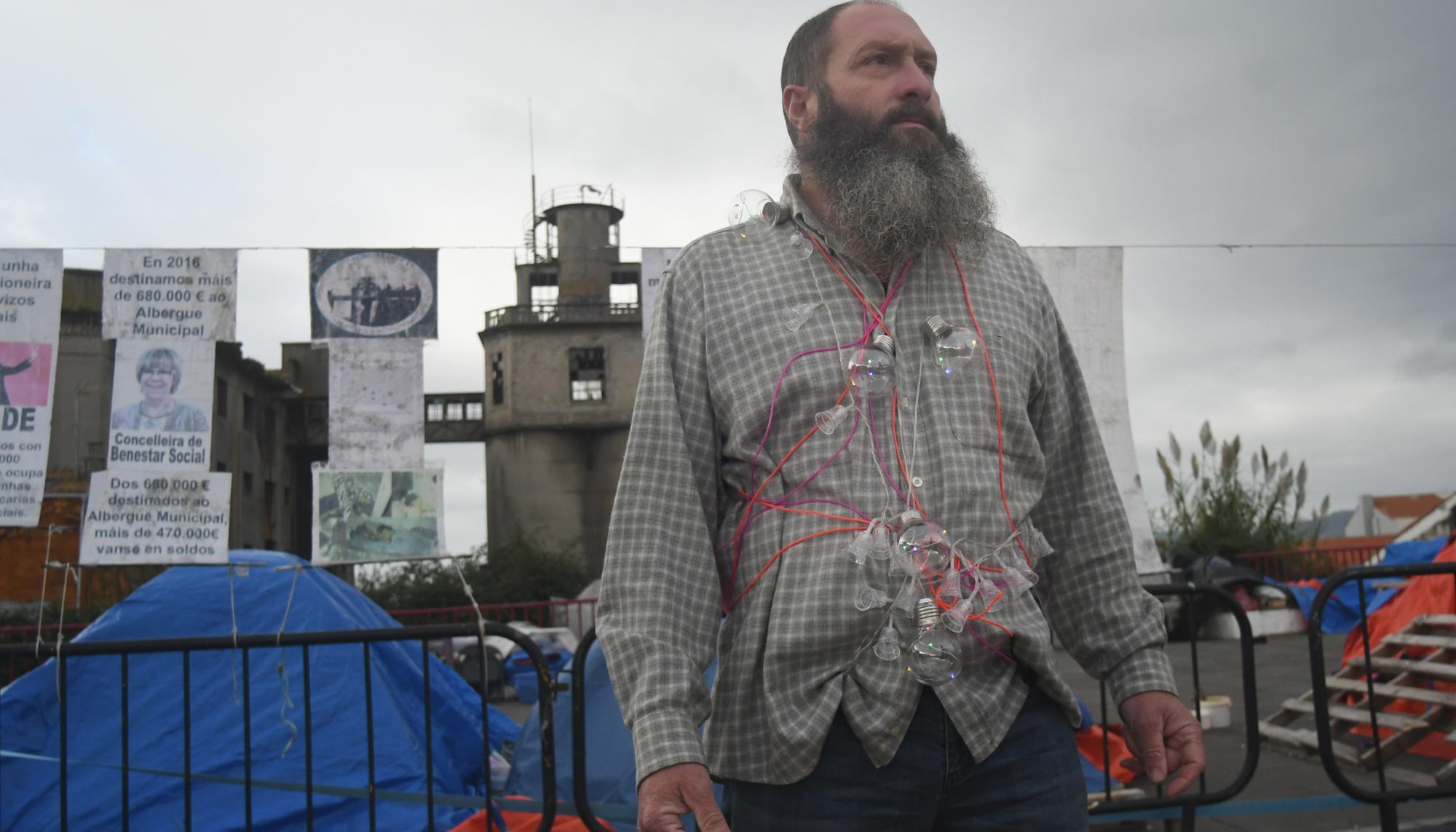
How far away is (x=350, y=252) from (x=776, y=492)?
5.42 m

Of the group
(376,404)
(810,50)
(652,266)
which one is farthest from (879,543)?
(652,266)

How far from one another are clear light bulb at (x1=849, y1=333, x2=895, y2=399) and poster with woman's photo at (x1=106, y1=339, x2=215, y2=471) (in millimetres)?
5019

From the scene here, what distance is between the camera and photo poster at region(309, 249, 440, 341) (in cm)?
625

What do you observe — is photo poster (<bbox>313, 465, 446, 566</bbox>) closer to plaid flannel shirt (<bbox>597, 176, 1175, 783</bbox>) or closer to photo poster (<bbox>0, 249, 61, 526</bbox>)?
photo poster (<bbox>0, 249, 61, 526</bbox>)

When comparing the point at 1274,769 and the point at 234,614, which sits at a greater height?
the point at 234,614

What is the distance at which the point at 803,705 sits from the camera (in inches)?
58.1

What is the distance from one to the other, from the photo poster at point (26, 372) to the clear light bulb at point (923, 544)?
215 inches

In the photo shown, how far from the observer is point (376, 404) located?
20.0 feet

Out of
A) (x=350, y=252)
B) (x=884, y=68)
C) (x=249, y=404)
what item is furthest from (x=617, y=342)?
(x=884, y=68)

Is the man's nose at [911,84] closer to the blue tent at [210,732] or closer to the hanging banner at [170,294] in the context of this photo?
the blue tent at [210,732]

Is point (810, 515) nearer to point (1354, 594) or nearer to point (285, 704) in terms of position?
point (285, 704)

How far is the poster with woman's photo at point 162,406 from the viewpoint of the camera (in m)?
5.69

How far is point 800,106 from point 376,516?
459 centimetres

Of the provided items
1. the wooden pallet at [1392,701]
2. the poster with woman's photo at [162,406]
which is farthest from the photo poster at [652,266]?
the wooden pallet at [1392,701]
